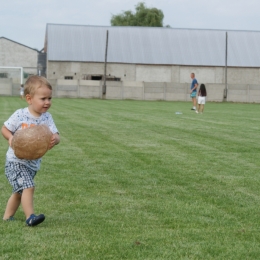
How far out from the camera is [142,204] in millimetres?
7199

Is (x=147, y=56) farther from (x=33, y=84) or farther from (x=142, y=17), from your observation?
(x=33, y=84)

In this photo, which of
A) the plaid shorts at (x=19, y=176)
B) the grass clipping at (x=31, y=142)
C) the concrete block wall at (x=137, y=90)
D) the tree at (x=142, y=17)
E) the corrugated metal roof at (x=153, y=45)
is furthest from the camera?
the tree at (x=142, y=17)

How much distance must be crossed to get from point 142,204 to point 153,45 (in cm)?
6381

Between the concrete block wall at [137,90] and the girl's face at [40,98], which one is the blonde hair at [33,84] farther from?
the concrete block wall at [137,90]

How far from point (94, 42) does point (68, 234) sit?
212 ft

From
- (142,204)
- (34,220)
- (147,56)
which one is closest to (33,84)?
(34,220)

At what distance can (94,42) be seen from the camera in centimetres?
6925

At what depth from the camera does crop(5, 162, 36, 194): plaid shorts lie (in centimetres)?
620

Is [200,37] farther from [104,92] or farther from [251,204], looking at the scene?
[251,204]

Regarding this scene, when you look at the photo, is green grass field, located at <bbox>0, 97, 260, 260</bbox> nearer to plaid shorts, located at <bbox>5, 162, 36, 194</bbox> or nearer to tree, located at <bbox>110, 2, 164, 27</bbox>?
plaid shorts, located at <bbox>5, 162, 36, 194</bbox>

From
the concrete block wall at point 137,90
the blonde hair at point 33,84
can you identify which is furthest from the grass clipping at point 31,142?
the concrete block wall at point 137,90

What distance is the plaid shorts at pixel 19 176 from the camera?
20.4ft

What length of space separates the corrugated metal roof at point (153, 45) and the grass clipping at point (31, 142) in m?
61.6

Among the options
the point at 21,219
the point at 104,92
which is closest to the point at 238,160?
the point at 21,219
